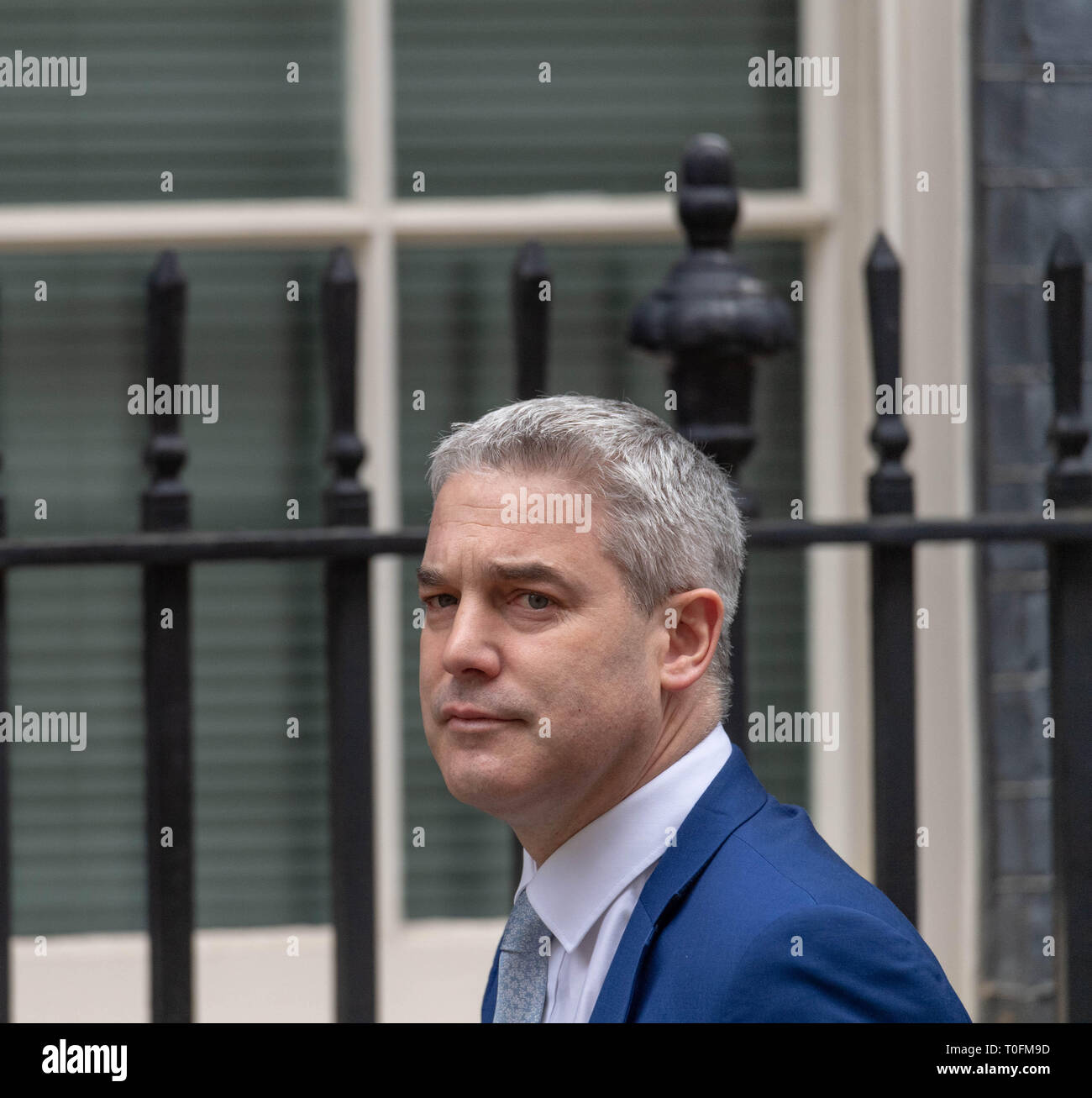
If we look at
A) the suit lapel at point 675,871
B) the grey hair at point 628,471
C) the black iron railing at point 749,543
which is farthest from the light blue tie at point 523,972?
the black iron railing at point 749,543

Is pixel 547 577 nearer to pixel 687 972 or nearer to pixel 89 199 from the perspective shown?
pixel 687 972

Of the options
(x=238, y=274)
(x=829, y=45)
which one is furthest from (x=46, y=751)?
(x=829, y=45)

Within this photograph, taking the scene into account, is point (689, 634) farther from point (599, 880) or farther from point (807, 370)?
point (807, 370)

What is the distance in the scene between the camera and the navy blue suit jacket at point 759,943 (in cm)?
155

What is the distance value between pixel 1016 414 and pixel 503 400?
138 cm

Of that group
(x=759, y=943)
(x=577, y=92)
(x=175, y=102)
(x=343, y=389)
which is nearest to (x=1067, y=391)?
(x=343, y=389)

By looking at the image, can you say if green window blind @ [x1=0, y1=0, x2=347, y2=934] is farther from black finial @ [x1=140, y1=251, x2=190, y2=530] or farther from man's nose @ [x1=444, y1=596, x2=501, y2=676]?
man's nose @ [x1=444, y1=596, x2=501, y2=676]

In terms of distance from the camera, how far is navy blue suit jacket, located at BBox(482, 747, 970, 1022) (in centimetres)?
155

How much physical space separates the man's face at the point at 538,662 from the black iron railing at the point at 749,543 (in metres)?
0.80

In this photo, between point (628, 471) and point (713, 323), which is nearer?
point (628, 471)

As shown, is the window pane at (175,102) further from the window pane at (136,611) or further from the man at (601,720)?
the man at (601,720)

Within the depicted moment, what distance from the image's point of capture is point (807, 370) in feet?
13.2

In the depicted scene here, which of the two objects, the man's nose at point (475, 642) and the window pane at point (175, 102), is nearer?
the man's nose at point (475, 642)

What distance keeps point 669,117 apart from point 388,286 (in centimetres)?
95
